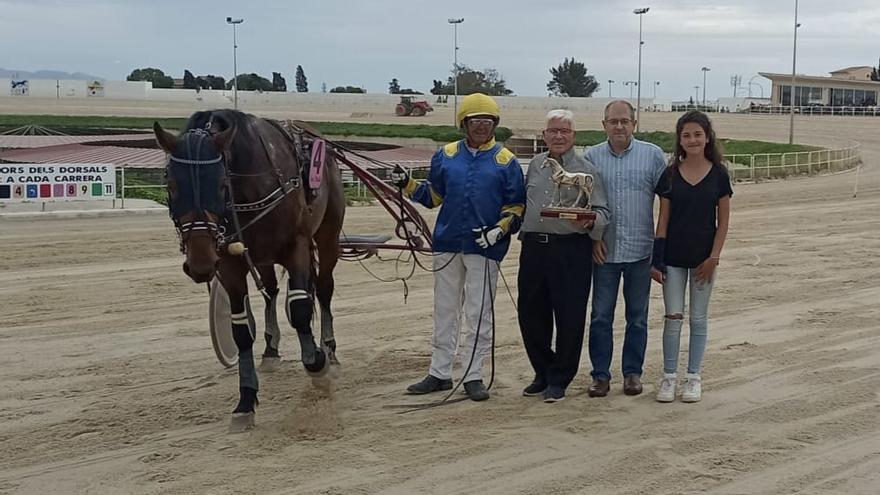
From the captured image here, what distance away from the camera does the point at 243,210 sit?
4594 mm

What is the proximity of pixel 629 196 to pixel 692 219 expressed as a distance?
0.36m

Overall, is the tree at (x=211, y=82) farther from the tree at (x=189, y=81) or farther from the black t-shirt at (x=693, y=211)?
the black t-shirt at (x=693, y=211)

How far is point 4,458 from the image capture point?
4.30 metres

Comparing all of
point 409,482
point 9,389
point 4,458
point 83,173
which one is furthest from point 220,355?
point 83,173

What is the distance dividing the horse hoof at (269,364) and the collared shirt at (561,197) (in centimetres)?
204

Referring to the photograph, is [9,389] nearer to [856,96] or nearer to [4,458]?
[4,458]

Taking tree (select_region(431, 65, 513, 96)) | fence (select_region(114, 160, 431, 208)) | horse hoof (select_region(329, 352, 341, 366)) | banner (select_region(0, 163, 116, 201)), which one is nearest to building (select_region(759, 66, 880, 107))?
tree (select_region(431, 65, 513, 96))

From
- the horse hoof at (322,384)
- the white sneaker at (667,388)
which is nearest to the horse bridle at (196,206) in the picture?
the horse hoof at (322,384)

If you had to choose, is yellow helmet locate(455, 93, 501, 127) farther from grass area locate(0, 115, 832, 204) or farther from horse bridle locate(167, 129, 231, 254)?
grass area locate(0, 115, 832, 204)

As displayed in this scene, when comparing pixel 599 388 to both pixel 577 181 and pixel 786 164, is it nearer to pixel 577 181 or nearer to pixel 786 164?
pixel 577 181

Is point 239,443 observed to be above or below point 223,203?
below

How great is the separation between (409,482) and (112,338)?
3716 millimetres

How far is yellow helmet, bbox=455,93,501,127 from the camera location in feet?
16.4

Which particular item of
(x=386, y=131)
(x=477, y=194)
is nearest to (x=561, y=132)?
(x=477, y=194)
